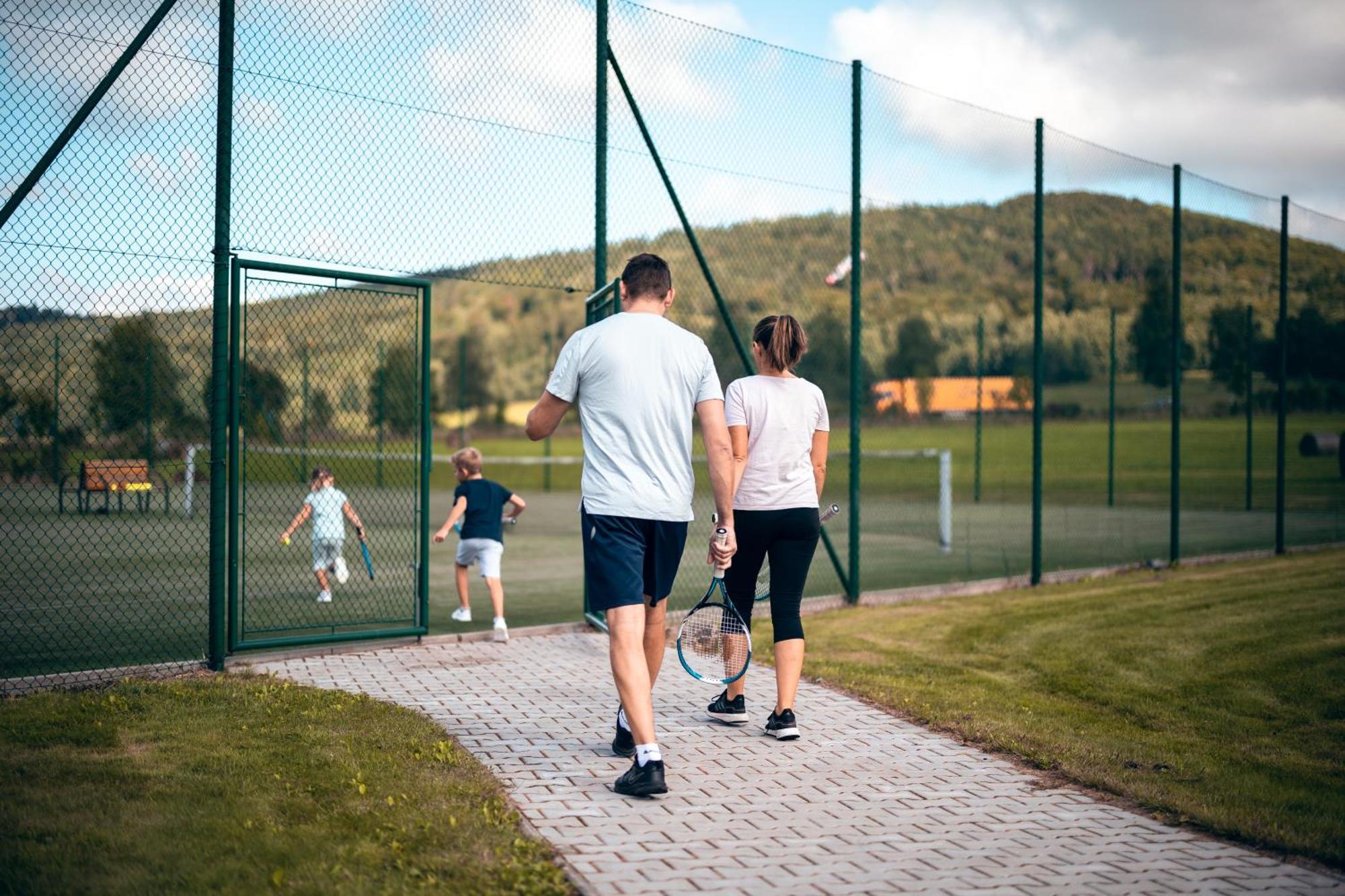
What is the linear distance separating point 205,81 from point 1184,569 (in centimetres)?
1057

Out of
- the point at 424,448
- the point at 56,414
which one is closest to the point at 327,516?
the point at 56,414

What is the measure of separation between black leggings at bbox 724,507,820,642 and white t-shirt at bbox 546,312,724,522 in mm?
813

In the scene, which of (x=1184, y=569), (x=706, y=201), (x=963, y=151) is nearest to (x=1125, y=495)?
(x=1184, y=569)

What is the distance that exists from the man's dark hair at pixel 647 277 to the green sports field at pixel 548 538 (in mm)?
3445

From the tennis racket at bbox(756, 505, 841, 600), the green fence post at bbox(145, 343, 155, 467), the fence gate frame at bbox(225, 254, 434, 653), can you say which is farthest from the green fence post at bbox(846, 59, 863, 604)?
the green fence post at bbox(145, 343, 155, 467)

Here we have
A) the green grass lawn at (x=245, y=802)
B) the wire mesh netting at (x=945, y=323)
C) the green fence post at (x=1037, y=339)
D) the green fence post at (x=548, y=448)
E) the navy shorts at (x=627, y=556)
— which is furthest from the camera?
the green fence post at (x=548, y=448)

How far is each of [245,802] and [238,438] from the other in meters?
3.08

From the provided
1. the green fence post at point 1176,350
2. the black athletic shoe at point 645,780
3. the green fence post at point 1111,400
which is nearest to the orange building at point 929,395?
the green fence post at point 1111,400

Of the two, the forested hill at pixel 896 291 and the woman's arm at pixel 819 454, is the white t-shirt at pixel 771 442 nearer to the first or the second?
the woman's arm at pixel 819 454

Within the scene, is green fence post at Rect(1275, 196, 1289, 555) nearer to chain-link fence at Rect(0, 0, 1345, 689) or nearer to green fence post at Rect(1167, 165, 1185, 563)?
chain-link fence at Rect(0, 0, 1345, 689)

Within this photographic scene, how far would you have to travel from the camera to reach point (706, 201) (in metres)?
9.67

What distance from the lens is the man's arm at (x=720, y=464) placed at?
15.9 feet

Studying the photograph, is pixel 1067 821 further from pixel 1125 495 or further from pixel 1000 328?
pixel 1125 495

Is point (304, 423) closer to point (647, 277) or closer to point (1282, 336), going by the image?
point (647, 277)
